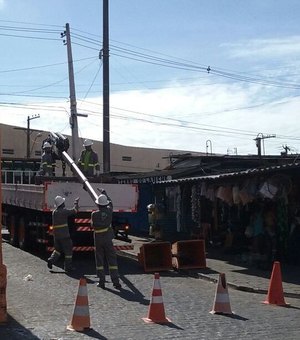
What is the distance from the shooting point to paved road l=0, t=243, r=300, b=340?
8500 millimetres

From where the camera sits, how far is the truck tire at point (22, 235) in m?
19.1

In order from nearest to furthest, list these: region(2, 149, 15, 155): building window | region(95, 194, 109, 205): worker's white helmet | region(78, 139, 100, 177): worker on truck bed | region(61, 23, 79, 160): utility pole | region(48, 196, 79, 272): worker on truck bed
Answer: region(95, 194, 109, 205): worker's white helmet < region(48, 196, 79, 272): worker on truck bed < region(78, 139, 100, 177): worker on truck bed < region(61, 23, 79, 160): utility pole < region(2, 149, 15, 155): building window

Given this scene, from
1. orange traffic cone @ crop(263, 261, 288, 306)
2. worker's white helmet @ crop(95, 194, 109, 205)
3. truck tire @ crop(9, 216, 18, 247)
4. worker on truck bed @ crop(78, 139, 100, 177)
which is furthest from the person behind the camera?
truck tire @ crop(9, 216, 18, 247)

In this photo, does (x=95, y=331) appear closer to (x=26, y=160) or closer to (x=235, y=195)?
(x=235, y=195)

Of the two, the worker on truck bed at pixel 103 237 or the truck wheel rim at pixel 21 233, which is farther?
the truck wheel rim at pixel 21 233

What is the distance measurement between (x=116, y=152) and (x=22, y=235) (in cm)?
5123

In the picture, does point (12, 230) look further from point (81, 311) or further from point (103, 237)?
point (81, 311)

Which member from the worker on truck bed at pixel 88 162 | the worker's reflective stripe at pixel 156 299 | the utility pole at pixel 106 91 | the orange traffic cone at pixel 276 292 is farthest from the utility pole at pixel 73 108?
the worker's reflective stripe at pixel 156 299

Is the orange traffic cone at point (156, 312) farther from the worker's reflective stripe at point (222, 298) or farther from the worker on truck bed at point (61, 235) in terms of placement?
the worker on truck bed at point (61, 235)

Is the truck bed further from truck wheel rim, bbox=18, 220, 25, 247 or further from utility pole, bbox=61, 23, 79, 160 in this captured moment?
utility pole, bbox=61, 23, 79, 160

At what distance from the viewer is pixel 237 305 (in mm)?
10883

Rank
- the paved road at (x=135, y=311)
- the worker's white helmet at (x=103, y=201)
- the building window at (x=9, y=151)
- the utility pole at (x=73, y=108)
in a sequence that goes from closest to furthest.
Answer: the paved road at (x=135, y=311) → the worker's white helmet at (x=103, y=201) → the utility pole at (x=73, y=108) → the building window at (x=9, y=151)

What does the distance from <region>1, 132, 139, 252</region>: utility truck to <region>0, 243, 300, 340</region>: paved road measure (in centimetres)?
217

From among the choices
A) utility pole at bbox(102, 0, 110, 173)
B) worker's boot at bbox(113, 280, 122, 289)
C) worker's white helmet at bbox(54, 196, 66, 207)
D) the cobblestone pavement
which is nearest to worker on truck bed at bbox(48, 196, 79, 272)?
worker's white helmet at bbox(54, 196, 66, 207)
